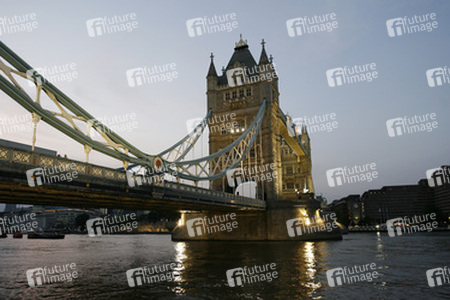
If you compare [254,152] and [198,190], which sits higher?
[254,152]

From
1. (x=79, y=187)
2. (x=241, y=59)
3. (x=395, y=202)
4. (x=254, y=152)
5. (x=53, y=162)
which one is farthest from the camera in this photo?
(x=395, y=202)

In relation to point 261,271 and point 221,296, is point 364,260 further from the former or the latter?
point 221,296

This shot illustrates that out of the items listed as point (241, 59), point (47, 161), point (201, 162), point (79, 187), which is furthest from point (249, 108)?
point (47, 161)

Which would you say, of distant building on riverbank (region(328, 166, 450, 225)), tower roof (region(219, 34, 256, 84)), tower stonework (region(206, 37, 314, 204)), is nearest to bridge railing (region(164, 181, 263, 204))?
tower stonework (region(206, 37, 314, 204))

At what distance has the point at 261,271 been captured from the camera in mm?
17609

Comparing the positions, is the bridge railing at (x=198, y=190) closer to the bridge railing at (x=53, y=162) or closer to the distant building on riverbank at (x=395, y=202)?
the bridge railing at (x=53, y=162)

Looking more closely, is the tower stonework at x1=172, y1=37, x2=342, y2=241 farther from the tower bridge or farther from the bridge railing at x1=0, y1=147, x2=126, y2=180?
the bridge railing at x1=0, y1=147, x2=126, y2=180

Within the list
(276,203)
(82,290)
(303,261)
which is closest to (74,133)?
(82,290)

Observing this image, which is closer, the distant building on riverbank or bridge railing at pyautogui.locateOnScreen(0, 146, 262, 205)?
bridge railing at pyautogui.locateOnScreen(0, 146, 262, 205)

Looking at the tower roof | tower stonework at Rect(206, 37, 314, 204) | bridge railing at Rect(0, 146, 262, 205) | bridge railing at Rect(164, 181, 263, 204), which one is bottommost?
bridge railing at Rect(164, 181, 263, 204)

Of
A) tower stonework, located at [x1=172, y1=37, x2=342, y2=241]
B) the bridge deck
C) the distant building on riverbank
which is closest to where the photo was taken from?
the bridge deck

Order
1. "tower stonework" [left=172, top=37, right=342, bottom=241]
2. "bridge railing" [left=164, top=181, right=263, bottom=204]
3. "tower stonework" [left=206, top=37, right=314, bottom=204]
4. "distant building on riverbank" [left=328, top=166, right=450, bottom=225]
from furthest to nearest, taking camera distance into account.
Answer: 1. "distant building on riverbank" [left=328, top=166, right=450, bottom=225]
2. "tower stonework" [left=206, top=37, right=314, bottom=204]
3. "tower stonework" [left=172, top=37, right=342, bottom=241]
4. "bridge railing" [left=164, top=181, right=263, bottom=204]

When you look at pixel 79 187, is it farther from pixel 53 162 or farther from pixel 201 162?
pixel 201 162

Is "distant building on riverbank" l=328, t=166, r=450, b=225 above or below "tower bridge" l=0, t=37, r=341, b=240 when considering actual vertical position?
below
